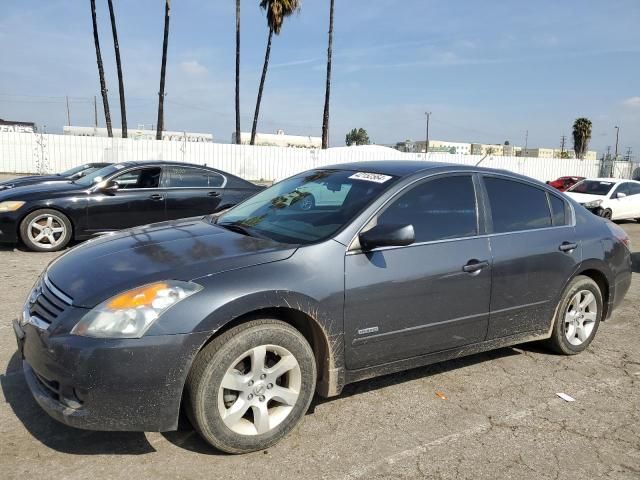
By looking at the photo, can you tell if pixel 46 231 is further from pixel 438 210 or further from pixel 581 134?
pixel 581 134

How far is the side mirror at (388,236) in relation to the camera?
3.01 meters

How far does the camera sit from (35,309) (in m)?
2.82

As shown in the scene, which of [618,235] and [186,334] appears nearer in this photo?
[186,334]

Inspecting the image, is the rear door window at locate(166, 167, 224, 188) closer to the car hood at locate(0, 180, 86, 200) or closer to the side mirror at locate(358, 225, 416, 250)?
the car hood at locate(0, 180, 86, 200)

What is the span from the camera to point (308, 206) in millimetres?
3633

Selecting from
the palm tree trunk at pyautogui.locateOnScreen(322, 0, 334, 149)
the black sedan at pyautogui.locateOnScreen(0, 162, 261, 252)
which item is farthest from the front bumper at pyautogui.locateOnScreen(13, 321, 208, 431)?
the palm tree trunk at pyautogui.locateOnScreen(322, 0, 334, 149)

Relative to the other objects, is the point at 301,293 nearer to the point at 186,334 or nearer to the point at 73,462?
the point at 186,334

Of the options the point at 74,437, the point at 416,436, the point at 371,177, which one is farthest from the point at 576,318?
the point at 74,437

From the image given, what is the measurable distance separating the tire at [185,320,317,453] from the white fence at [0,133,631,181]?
19347mm

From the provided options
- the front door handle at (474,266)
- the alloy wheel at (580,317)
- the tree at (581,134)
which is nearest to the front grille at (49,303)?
the front door handle at (474,266)

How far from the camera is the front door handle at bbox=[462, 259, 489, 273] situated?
3.47m

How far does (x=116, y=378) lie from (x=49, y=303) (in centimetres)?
64

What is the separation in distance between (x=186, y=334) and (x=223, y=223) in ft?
4.41

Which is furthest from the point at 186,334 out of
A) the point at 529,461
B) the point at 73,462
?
the point at 529,461
